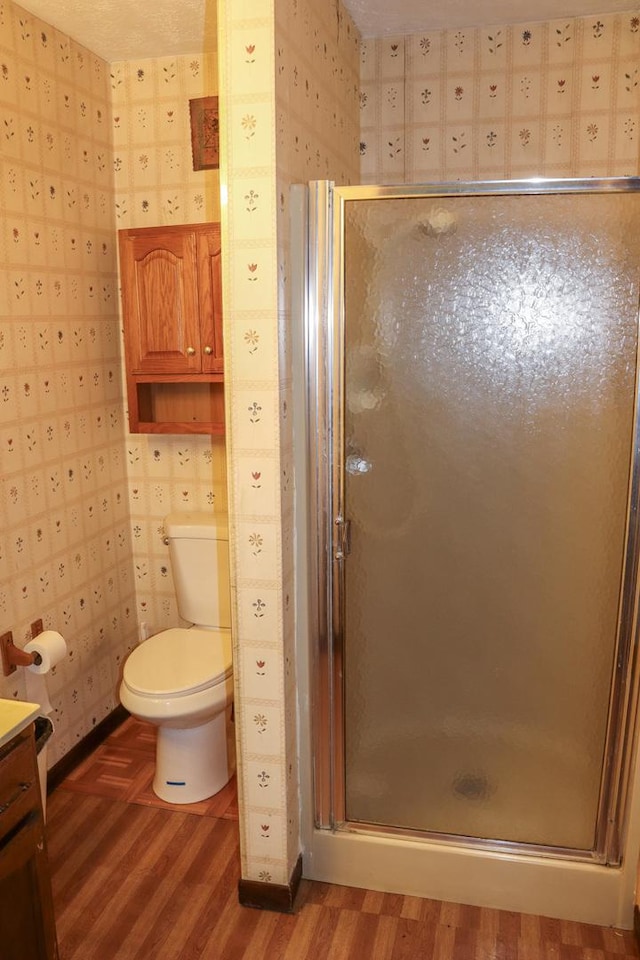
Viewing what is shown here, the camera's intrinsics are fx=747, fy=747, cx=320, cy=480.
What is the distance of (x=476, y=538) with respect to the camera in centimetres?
191

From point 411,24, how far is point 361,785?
2392 mm

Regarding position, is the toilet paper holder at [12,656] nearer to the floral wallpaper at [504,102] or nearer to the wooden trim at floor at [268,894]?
the wooden trim at floor at [268,894]

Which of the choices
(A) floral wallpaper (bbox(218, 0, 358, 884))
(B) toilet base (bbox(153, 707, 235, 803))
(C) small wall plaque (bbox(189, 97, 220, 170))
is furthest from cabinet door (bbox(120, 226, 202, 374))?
(B) toilet base (bbox(153, 707, 235, 803))

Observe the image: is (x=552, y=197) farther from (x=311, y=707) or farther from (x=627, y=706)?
(x=311, y=707)

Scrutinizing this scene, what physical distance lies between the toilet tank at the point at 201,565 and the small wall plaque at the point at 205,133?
1312 millimetres

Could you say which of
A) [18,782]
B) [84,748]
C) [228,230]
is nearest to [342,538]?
[228,230]

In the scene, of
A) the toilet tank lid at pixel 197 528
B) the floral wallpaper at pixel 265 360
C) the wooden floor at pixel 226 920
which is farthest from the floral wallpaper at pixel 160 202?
the wooden floor at pixel 226 920

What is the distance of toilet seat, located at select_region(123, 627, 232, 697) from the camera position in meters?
2.42

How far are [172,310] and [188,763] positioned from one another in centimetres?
156

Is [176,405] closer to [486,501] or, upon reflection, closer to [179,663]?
[179,663]

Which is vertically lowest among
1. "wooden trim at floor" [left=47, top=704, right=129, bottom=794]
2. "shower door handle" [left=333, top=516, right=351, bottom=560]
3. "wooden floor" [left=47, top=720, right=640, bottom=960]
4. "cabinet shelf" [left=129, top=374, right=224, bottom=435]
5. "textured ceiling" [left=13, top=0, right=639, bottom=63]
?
"wooden floor" [left=47, top=720, right=640, bottom=960]

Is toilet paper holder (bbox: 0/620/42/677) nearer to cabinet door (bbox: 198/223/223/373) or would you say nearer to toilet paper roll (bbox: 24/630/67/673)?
toilet paper roll (bbox: 24/630/67/673)

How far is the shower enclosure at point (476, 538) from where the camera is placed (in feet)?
Result: 5.84

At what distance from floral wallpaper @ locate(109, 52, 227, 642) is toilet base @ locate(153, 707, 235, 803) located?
0.65 m
